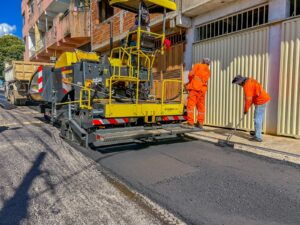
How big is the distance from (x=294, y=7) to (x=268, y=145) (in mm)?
3553

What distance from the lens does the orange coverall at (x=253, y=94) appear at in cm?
621

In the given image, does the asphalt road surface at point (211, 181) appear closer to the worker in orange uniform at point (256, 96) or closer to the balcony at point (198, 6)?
the worker in orange uniform at point (256, 96)

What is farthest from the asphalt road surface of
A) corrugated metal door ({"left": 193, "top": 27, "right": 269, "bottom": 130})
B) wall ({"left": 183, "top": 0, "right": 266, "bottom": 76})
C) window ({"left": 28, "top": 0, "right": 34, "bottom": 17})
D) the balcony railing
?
window ({"left": 28, "top": 0, "right": 34, "bottom": 17})

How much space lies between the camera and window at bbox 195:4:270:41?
758 centimetres

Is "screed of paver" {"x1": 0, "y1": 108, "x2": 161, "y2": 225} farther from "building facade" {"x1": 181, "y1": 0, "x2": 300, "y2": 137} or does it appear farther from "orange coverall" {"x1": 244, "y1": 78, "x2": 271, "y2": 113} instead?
"building facade" {"x1": 181, "y1": 0, "x2": 300, "y2": 137}

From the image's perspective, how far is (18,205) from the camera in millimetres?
3238

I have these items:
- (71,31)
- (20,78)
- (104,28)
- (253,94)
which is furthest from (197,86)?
(20,78)

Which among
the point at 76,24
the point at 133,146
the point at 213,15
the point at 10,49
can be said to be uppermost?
the point at 10,49

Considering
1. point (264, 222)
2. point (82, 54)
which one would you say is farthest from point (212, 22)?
point (264, 222)

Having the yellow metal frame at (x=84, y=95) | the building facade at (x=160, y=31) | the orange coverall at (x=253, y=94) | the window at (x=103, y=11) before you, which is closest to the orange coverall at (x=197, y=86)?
the orange coverall at (x=253, y=94)

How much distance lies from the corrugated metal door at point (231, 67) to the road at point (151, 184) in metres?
2.70

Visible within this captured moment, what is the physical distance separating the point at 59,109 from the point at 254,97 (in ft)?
16.7

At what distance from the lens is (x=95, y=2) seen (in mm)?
15859

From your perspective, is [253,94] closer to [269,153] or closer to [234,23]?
[269,153]
